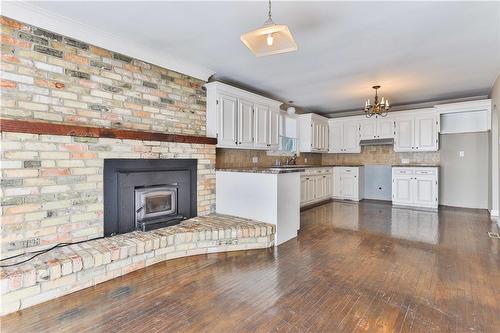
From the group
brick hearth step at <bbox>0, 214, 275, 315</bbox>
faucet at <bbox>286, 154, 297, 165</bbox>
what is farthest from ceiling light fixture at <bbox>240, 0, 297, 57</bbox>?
faucet at <bbox>286, 154, 297, 165</bbox>

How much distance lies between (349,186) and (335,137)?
1.50 m

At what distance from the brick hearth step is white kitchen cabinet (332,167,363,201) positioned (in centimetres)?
430

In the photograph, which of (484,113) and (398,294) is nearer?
(398,294)

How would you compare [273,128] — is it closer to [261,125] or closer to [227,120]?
[261,125]

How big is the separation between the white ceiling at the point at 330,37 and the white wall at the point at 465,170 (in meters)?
1.57

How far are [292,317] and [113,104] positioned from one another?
2.97 metres

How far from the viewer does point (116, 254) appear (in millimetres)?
2605

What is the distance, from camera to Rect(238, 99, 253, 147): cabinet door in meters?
4.62

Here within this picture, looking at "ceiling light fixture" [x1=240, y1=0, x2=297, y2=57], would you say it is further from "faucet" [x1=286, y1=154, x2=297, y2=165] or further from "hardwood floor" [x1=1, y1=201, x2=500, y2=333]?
"faucet" [x1=286, y1=154, x2=297, y2=165]

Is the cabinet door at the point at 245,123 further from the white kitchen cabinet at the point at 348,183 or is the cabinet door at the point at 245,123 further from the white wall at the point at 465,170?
the white wall at the point at 465,170

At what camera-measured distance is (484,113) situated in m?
5.80

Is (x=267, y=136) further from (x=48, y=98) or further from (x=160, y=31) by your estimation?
(x=48, y=98)

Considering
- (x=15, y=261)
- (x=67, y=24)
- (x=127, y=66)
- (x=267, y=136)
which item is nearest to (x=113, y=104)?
(x=127, y=66)

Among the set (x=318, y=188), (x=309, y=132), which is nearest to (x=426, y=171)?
(x=318, y=188)
